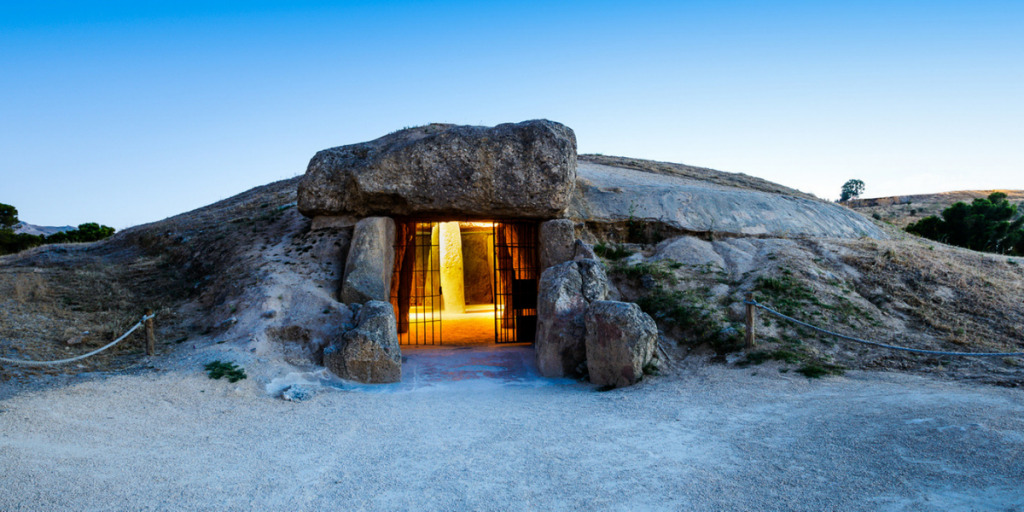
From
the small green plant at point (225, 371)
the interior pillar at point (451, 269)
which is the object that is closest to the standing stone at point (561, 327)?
the small green plant at point (225, 371)

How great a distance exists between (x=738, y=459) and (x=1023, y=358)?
5.44m

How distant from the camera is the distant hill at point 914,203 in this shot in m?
27.7

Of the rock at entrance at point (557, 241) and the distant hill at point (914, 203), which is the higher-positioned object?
the distant hill at point (914, 203)

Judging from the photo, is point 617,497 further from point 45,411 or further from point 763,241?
point 763,241

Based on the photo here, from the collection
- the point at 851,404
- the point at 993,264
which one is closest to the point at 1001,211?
the point at 993,264

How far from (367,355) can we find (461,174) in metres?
3.80

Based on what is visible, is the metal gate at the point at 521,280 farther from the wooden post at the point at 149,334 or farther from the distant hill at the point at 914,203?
the distant hill at the point at 914,203

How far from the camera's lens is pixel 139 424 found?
6113 millimetres

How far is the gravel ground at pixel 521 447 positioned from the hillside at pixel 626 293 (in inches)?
42.2

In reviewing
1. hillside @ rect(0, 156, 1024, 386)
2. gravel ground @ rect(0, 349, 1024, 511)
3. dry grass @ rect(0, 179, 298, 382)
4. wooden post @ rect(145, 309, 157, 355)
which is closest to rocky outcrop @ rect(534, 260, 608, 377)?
gravel ground @ rect(0, 349, 1024, 511)

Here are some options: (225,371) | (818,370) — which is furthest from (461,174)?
(818,370)

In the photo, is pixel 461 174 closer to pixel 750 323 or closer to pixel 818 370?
pixel 750 323

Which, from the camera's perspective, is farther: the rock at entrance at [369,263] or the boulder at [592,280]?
the rock at entrance at [369,263]

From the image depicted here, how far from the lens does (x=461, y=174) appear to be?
424 inches
